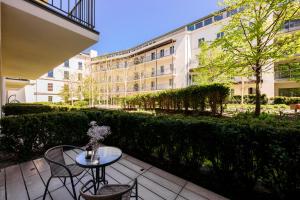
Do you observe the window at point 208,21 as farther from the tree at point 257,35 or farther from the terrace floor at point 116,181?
the terrace floor at point 116,181

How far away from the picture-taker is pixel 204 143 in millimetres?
3008

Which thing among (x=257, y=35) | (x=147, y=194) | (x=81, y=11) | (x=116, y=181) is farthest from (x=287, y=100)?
(x=81, y=11)

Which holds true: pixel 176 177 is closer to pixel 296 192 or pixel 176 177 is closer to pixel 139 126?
pixel 139 126

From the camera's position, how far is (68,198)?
Answer: 2.53 meters

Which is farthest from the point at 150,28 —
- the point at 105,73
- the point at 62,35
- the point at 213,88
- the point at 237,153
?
the point at 237,153

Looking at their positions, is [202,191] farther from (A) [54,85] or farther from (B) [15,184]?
(A) [54,85]

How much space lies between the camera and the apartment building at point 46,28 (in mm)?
3074

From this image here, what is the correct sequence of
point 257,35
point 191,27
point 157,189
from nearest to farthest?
point 157,189 < point 257,35 < point 191,27

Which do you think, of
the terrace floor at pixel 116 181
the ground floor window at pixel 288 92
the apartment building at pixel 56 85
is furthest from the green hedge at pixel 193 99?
the apartment building at pixel 56 85

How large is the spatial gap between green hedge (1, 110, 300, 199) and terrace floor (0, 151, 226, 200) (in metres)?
0.28

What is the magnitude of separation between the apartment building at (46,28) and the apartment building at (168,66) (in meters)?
18.6

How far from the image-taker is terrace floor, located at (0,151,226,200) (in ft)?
8.71

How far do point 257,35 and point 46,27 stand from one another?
282 inches

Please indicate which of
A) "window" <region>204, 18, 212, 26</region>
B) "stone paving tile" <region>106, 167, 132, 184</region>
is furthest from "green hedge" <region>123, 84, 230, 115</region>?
"window" <region>204, 18, 212, 26</region>
